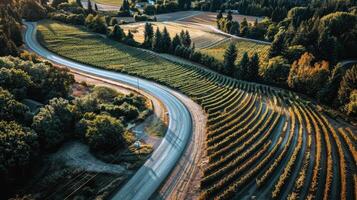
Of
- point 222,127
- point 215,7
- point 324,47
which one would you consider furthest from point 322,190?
point 215,7

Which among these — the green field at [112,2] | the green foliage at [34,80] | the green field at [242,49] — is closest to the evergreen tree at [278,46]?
the green field at [242,49]

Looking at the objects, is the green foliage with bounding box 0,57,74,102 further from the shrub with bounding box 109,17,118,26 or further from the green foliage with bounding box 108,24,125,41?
the shrub with bounding box 109,17,118,26

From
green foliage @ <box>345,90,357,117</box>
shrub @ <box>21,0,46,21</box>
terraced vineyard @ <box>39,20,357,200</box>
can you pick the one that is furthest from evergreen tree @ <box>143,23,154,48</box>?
green foliage @ <box>345,90,357,117</box>

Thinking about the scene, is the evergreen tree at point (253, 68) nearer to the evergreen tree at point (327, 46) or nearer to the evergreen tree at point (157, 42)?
the evergreen tree at point (327, 46)

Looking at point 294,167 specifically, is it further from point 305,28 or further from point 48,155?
point 305,28

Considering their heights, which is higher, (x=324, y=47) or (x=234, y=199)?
(x=324, y=47)

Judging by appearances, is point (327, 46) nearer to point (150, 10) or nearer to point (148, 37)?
point (148, 37)
